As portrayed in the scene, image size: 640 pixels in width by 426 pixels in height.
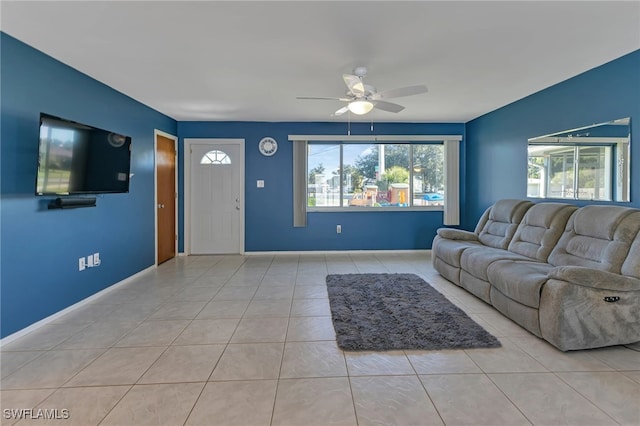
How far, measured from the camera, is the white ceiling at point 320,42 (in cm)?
219

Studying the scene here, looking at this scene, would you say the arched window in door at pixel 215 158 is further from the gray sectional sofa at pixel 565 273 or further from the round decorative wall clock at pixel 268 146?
the gray sectional sofa at pixel 565 273

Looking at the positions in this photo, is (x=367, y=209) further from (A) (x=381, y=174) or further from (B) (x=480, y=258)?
(B) (x=480, y=258)

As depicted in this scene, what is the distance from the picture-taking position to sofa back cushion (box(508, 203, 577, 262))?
3.28 meters

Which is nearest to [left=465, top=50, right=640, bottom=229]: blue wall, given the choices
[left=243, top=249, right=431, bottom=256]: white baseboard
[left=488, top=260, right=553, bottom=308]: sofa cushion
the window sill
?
the window sill

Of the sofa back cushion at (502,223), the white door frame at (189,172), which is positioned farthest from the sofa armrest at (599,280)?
the white door frame at (189,172)

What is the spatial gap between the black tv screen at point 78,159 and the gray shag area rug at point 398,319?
2.67 m

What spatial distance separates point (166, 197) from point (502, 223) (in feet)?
16.5

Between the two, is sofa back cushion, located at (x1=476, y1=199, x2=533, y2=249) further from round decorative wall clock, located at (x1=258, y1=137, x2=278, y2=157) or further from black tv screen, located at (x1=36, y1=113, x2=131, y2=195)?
black tv screen, located at (x1=36, y1=113, x2=131, y2=195)

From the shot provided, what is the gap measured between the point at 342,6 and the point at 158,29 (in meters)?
1.39

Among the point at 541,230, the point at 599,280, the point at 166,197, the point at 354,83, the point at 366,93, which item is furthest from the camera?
the point at 166,197

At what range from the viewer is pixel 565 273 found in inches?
92.1

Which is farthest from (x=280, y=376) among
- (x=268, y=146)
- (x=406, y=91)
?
(x=268, y=146)

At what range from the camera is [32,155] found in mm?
2723

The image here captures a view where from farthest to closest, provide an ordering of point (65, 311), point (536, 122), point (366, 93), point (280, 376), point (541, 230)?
point (536, 122), point (541, 230), point (366, 93), point (65, 311), point (280, 376)
